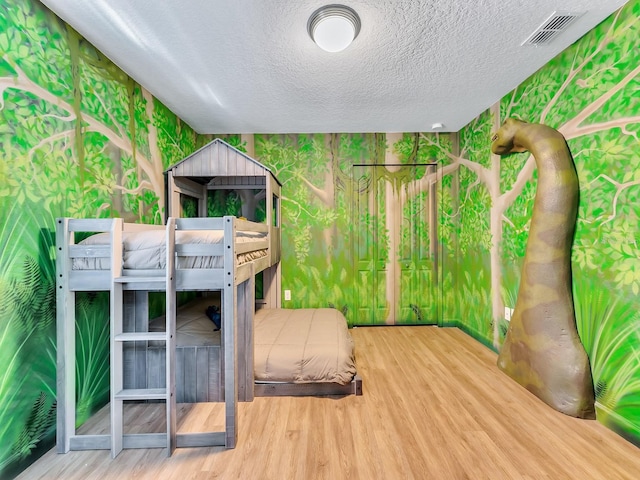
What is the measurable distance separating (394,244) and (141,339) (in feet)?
9.22

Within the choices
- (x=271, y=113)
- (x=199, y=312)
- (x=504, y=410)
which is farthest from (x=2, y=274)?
(x=504, y=410)

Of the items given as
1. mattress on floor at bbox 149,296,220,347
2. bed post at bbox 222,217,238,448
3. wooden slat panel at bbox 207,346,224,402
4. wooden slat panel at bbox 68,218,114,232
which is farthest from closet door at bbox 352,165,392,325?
wooden slat panel at bbox 68,218,114,232

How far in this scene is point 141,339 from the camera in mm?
1439

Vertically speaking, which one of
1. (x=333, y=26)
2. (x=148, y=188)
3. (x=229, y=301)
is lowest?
(x=229, y=301)

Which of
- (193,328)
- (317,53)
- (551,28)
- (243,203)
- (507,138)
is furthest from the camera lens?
(243,203)

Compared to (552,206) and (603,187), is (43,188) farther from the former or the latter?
(603,187)

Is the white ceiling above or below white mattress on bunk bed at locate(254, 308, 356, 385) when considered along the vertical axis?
above

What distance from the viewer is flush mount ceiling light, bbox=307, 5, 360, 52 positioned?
5.05 ft

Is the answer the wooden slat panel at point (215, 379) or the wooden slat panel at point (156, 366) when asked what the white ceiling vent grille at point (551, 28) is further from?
the wooden slat panel at point (156, 366)

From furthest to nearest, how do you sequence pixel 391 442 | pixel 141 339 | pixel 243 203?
1. pixel 243 203
2. pixel 391 442
3. pixel 141 339

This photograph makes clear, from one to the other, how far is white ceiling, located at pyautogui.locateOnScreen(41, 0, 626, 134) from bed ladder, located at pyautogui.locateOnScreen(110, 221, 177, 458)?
1193mm

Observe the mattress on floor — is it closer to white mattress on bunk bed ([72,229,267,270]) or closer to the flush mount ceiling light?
white mattress on bunk bed ([72,229,267,270])

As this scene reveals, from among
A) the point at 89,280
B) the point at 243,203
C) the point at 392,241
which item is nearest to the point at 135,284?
the point at 89,280

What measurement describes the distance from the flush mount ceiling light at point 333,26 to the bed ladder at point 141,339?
133cm
